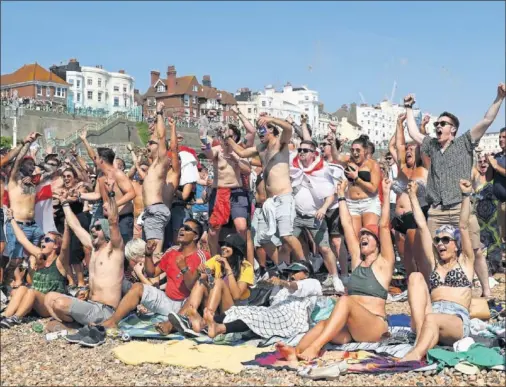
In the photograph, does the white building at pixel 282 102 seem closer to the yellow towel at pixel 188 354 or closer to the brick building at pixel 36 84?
the brick building at pixel 36 84

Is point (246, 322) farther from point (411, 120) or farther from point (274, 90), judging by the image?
point (274, 90)

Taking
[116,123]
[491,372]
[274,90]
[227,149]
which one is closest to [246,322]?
[491,372]

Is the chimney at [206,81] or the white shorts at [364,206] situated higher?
the chimney at [206,81]

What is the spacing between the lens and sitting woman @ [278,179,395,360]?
606cm

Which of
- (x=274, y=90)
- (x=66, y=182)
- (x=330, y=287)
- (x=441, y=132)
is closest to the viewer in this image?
(x=441, y=132)

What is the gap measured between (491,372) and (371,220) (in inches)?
135

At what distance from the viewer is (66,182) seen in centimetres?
1084

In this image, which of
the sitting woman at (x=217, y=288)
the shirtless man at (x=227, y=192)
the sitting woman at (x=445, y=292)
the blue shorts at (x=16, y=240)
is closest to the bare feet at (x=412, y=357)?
the sitting woman at (x=445, y=292)

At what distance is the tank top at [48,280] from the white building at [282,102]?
92.3m

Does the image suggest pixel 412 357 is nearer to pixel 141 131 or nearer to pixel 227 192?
pixel 227 192

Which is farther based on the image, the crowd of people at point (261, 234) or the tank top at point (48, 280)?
the tank top at point (48, 280)

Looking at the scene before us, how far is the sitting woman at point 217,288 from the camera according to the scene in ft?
23.2

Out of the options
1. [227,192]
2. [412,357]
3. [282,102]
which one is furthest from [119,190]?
[282,102]

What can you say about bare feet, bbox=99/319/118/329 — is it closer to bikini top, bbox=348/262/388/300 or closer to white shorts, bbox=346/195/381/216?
bikini top, bbox=348/262/388/300
